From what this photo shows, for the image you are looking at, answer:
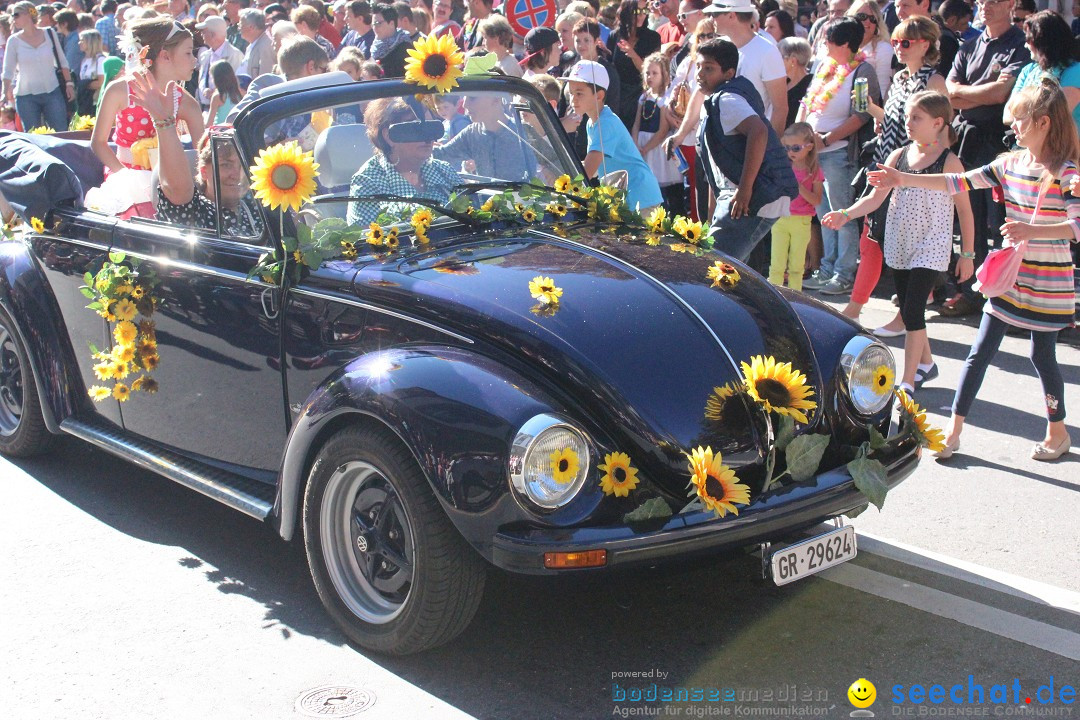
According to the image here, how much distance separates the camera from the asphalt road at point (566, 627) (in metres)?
3.57

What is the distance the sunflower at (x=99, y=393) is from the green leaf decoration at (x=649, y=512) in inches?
111

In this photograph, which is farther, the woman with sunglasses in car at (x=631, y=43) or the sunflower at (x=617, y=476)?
the woman with sunglasses in car at (x=631, y=43)

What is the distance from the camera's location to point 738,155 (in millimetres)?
6879

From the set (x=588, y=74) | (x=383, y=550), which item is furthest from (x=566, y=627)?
(x=588, y=74)

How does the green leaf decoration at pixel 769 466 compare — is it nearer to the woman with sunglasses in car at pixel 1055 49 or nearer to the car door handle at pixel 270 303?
the car door handle at pixel 270 303

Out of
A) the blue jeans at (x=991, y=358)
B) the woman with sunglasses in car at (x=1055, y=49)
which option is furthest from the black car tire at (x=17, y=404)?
the woman with sunglasses in car at (x=1055, y=49)

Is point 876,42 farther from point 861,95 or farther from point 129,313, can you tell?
point 129,313

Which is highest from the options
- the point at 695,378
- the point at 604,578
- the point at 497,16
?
the point at 497,16

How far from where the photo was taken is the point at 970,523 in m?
4.89

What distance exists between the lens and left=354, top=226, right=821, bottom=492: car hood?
3.62m

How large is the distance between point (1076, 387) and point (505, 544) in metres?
4.70

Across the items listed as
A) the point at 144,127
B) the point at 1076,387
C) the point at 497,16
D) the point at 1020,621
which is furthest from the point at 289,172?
the point at 497,16

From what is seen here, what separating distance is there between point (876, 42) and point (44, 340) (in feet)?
22.0

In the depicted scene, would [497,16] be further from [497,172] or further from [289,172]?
[289,172]
